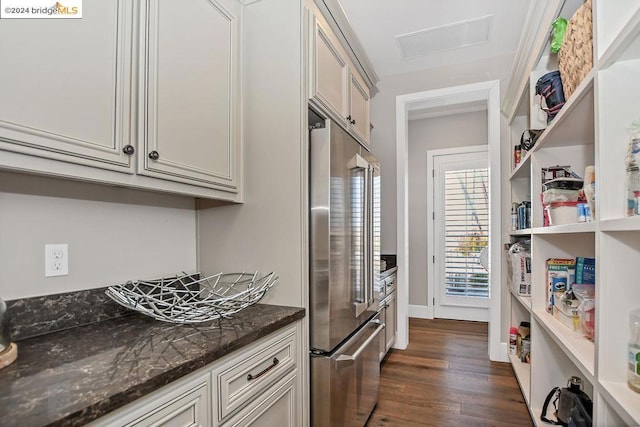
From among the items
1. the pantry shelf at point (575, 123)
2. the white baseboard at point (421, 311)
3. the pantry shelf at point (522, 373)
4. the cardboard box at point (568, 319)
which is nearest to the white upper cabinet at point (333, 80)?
the pantry shelf at point (575, 123)

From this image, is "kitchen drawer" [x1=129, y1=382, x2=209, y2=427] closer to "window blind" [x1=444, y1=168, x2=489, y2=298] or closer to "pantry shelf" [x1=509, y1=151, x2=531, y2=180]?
"pantry shelf" [x1=509, y1=151, x2=531, y2=180]

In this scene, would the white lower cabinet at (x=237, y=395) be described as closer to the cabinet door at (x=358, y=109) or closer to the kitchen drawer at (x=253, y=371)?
the kitchen drawer at (x=253, y=371)

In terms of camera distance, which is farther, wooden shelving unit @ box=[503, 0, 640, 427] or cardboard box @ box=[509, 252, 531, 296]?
cardboard box @ box=[509, 252, 531, 296]

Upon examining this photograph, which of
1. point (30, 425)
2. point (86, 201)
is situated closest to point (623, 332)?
point (30, 425)

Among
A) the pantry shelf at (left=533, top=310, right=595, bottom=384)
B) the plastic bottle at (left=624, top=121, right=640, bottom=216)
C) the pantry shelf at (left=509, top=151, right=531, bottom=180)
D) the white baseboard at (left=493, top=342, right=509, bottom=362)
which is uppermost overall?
the pantry shelf at (left=509, top=151, right=531, bottom=180)

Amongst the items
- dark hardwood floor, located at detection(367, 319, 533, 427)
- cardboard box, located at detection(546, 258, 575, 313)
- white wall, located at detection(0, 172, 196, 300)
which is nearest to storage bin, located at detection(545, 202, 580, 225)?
cardboard box, located at detection(546, 258, 575, 313)

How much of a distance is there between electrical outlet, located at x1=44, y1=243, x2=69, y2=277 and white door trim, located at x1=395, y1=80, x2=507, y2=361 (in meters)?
2.69

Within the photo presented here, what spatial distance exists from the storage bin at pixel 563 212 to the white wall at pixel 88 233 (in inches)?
73.1

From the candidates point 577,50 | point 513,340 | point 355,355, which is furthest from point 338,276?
point 513,340

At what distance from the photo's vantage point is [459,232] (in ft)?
14.5

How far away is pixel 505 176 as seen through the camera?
9.82 feet

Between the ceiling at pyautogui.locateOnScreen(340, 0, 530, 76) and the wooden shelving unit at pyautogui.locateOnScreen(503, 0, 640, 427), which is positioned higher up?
the ceiling at pyautogui.locateOnScreen(340, 0, 530, 76)

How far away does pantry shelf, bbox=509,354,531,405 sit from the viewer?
2227 millimetres

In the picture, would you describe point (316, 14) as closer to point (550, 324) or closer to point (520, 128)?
point (550, 324)
